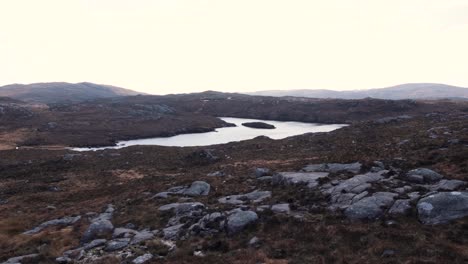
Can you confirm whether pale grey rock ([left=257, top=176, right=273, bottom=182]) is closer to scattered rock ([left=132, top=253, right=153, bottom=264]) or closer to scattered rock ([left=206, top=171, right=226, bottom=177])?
scattered rock ([left=206, top=171, right=226, bottom=177])

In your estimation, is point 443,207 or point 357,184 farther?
point 357,184

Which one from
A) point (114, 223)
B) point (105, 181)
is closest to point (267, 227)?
point (114, 223)

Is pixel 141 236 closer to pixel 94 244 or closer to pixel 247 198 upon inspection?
pixel 94 244

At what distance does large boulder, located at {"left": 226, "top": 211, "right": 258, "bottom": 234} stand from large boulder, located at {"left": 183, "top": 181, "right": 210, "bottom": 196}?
29.9ft

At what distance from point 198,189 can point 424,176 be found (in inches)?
720

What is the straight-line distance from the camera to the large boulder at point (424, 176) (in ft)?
82.4

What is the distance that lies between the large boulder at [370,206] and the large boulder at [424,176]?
357 cm

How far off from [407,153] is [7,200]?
4120cm

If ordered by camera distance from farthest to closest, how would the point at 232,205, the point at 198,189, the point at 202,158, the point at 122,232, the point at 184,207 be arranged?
the point at 202,158, the point at 198,189, the point at 184,207, the point at 232,205, the point at 122,232

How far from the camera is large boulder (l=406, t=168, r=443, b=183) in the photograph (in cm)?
2511

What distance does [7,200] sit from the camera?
38.1 m

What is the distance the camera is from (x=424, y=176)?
2548 centimetres

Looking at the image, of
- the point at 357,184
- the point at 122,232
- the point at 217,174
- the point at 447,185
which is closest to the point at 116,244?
the point at 122,232

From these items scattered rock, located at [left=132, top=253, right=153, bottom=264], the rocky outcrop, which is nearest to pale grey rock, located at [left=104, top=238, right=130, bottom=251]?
the rocky outcrop
